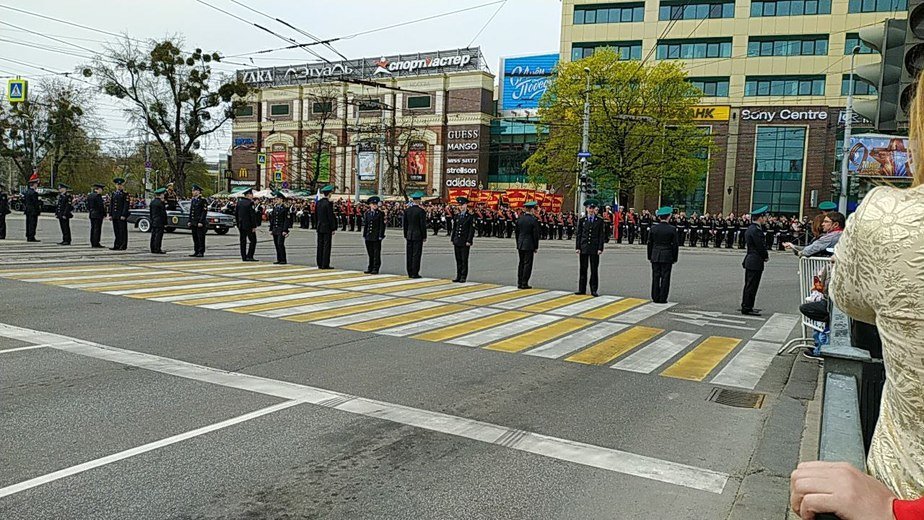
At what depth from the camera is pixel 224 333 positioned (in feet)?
30.6

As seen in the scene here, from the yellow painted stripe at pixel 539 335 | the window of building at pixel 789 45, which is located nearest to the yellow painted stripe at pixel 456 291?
the yellow painted stripe at pixel 539 335

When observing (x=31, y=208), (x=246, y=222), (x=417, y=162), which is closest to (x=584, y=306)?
(x=246, y=222)

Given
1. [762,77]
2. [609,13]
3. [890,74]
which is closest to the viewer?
[890,74]

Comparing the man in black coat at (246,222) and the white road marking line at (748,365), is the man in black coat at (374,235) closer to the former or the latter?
the man in black coat at (246,222)

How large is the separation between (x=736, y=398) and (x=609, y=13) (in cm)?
5735

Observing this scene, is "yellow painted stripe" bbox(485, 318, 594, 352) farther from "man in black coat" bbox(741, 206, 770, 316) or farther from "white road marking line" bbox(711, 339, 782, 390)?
"man in black coat" bbox(741, 206, 770, 316)

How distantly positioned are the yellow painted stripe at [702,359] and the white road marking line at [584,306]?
2670mm

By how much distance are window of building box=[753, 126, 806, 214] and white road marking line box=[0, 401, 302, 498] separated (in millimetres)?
56714

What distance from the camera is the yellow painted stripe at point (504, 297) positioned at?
13.7m

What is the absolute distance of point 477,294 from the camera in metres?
14.9

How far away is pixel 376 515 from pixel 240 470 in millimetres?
1097

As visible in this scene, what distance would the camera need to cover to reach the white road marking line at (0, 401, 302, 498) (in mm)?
4344

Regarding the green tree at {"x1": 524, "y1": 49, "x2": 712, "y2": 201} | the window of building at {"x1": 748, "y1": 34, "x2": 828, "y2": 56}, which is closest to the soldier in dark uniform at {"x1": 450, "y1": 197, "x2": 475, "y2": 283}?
the green tree at {"x1": 524, "y1": 49, "x2": 712, "y2": 201}

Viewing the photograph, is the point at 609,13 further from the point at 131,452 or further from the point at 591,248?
the point at 131,452
